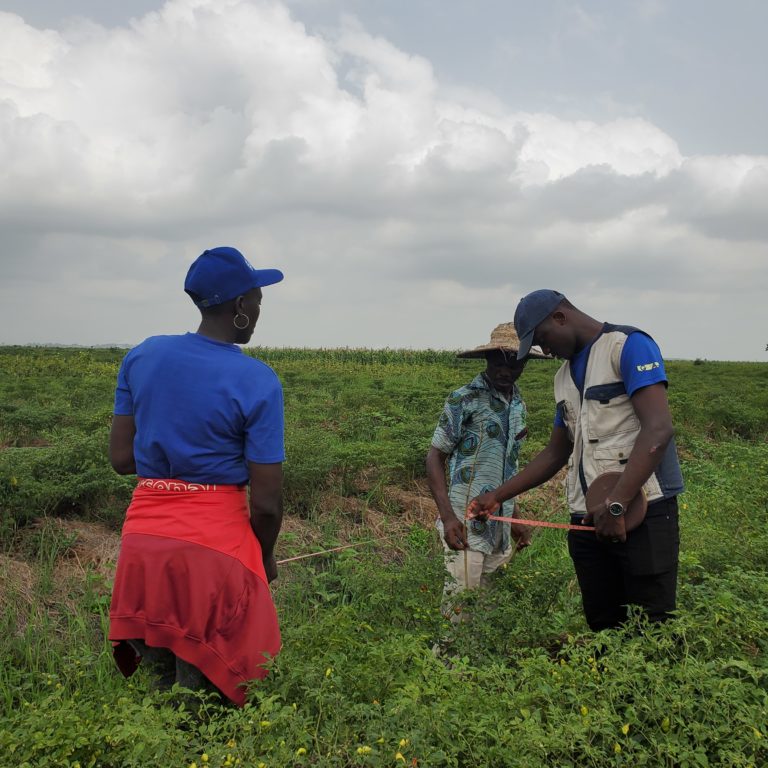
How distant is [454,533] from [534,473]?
540mm

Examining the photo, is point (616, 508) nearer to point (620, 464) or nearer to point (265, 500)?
point (620, 464)

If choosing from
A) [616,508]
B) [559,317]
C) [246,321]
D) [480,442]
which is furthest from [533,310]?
[246,321]

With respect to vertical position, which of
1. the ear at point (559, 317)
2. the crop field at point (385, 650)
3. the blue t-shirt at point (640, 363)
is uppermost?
the ear at point (559, 317)

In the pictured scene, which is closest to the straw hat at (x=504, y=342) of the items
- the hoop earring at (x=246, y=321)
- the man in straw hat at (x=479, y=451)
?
the man in straw hat at (x=479, y=451)

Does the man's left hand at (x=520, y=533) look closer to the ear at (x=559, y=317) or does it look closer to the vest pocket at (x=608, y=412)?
the vest pocket at (x=608, y=412)

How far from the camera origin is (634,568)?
295 centimetres

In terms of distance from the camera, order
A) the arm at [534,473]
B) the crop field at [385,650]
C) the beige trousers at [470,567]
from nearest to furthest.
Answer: the crop field at [385,650], the arm at [534,473], the beige trousers at [470,567]

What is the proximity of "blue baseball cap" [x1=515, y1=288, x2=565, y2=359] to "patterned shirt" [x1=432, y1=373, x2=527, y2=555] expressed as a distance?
787mm

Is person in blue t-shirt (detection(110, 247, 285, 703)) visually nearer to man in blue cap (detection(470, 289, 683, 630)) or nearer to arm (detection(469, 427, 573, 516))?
man in blue cap (detection(470, 289, 683, 630))

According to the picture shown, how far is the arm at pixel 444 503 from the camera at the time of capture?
375 centimetres

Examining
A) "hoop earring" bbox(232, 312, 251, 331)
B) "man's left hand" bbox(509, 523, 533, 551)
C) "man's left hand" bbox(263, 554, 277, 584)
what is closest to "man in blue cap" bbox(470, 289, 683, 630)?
"man's left hand" bbox(509, 523, 533, 551)

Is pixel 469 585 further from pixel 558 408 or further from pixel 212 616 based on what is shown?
pixel 212 616

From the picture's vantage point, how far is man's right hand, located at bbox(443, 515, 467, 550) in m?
3.74

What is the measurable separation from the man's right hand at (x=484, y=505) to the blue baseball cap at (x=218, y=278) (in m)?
1.72
